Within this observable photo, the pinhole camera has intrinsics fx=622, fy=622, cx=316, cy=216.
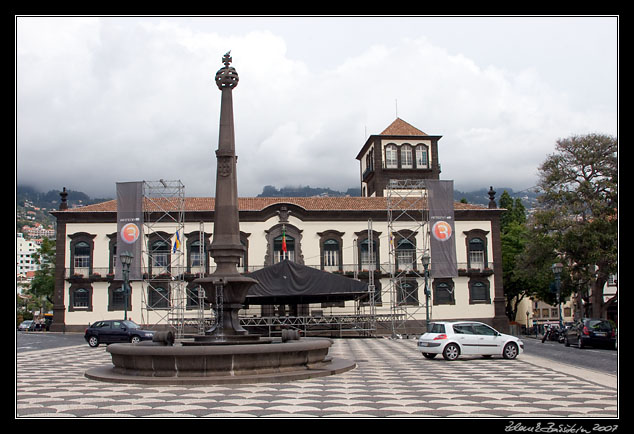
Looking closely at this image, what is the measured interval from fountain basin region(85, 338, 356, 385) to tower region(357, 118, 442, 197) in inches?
1611

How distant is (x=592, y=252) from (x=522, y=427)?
30.2 meters

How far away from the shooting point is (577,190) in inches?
1443

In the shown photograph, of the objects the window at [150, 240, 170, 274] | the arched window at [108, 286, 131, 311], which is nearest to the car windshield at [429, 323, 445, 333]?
the window at [150, 240, 170, 274]

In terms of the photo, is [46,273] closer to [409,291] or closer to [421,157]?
[409,291]

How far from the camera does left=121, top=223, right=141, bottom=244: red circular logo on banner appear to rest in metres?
41.5

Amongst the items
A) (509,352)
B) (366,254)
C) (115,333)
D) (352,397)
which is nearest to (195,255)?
(366,254)

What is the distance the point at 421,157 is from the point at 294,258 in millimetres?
15825

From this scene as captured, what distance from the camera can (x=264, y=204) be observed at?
4959cm

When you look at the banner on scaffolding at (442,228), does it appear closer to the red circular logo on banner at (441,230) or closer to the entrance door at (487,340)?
the red circular logo on banner at (441,230)

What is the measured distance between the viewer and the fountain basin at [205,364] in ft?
42.2

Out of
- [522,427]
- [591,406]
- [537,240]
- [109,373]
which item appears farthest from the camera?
[537,240]

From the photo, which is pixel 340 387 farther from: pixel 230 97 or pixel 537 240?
pixel 537 240

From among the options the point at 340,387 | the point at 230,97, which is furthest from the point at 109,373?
the point at 230,97

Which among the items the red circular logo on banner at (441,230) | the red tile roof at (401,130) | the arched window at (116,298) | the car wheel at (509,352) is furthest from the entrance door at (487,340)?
the red tile roof at (401,130)
